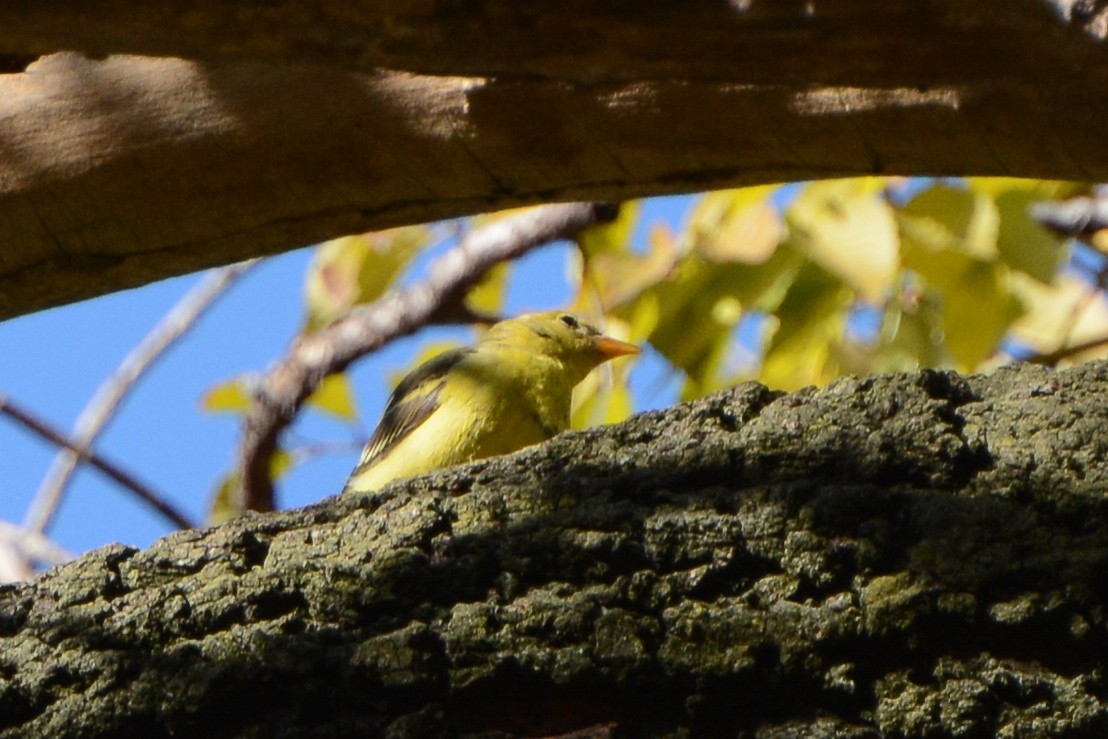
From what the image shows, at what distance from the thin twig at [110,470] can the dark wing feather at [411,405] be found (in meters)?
0.79

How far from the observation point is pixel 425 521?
2.17m

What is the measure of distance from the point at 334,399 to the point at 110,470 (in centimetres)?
87

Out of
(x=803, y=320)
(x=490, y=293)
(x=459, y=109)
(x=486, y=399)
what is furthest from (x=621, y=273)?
(x=459, y=109)

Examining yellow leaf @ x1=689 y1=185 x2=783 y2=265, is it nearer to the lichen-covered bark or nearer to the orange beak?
the lichen-covered bark

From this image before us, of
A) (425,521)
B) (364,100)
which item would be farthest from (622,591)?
(364,100)

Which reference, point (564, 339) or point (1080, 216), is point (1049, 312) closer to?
point (1080, 216)

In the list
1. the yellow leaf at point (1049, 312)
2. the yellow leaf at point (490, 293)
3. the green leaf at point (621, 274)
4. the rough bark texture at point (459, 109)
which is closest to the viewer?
the rough bark texture at point (459, 109)

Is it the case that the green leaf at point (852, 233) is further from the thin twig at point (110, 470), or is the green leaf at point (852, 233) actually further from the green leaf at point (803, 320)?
the thin twig at point (110, 470)

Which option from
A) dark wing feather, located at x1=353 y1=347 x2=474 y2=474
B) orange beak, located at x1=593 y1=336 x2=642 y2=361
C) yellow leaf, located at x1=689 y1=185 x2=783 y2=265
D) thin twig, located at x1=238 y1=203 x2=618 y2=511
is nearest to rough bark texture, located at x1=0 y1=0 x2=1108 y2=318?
yellow leaf, located at x1=689 y1=185 x2=783 y2=265

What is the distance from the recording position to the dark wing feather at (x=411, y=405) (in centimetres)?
526

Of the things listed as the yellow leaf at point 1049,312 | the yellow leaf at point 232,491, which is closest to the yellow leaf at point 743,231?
the yellow leaf at point 1049,312

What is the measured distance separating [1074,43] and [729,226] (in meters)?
1.78

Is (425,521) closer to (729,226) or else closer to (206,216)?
(206,216)

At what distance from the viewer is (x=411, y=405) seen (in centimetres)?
538
